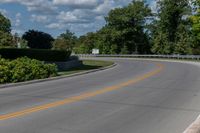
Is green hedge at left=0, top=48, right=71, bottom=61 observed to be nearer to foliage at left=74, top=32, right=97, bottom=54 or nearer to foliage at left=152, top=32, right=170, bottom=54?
foliage at left=152, top=32, right=170, bottom=54

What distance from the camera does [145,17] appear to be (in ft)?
359

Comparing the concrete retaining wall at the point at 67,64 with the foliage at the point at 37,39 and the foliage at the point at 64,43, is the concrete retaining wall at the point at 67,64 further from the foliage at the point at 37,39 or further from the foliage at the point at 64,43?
the foliage at the point at 64,43

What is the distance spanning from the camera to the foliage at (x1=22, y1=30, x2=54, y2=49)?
85.0m

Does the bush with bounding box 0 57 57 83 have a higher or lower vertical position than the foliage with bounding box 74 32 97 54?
higher

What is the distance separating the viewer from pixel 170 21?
101 m

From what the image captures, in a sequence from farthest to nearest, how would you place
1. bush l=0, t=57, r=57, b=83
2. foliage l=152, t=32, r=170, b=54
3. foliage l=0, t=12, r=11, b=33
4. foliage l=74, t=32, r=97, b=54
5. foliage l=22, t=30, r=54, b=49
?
foliage l=74, t=32, r=97, b=54, foliage l=0, t=12, r=11, b=33, foliage l=152, t=32, r=170, b=54, foliage l=22, t=30, r=54, b=49, bush l=0, t=57, r=57, b=83

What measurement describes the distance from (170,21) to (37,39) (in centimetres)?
3097

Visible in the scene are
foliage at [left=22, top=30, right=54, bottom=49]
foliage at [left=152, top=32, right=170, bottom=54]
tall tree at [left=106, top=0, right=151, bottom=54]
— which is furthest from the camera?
tall tree at [left=106, top=0, right=151, bottom=54]

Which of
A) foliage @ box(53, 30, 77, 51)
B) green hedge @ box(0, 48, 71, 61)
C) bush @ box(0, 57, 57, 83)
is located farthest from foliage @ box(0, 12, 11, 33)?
bush @ box(0, 57, 57, 83)

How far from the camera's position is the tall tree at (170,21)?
96875mm

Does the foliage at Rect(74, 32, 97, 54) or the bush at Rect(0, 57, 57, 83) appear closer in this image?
the bush at Rect(0, 57, 57, 83)

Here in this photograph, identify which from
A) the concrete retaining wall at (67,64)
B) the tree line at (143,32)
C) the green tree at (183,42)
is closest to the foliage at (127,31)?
the tree line at (143,32)

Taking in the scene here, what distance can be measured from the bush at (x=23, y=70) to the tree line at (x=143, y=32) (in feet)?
194

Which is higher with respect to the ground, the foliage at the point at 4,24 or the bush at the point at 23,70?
the foliage at the point at 4,24
